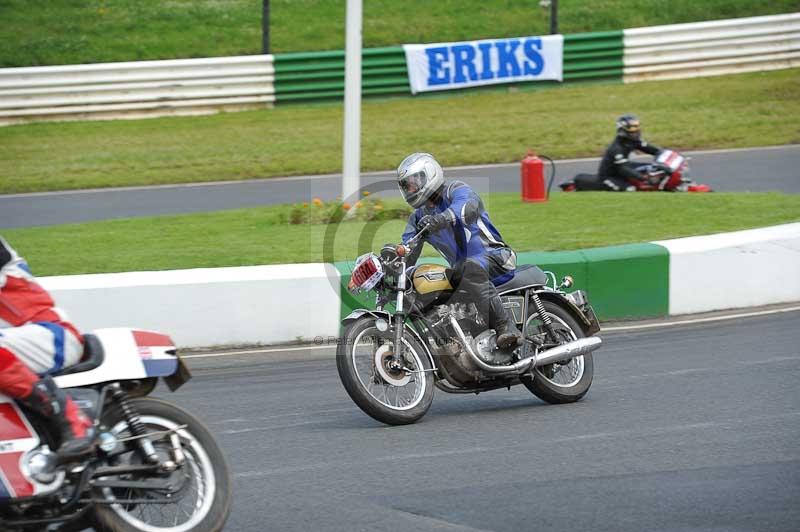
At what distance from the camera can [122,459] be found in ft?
18.2

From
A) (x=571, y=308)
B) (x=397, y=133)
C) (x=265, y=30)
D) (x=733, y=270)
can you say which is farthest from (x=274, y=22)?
(x=571, y=308)

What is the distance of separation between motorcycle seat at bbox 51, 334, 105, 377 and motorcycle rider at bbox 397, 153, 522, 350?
285 cm

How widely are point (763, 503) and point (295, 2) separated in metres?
27.3

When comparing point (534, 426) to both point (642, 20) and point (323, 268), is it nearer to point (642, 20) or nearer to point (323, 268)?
point (323, 268)

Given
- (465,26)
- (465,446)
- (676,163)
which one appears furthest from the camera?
(465,26)

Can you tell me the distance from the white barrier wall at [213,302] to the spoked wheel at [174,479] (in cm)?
463

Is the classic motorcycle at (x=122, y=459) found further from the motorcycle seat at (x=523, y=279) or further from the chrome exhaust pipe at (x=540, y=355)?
the motorcycle seat at (x=523, y=279)

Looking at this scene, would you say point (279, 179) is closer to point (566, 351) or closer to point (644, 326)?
point (644, 326)

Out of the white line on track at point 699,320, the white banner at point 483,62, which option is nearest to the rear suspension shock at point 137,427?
the white line on track at point 699,320

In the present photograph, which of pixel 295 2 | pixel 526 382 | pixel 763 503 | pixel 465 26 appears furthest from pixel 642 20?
pixel 763 503

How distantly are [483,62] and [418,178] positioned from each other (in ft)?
62.0

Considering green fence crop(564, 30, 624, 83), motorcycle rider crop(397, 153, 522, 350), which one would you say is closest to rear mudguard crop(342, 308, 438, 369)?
motorcycle rider crop(397, 153, 522, 350)

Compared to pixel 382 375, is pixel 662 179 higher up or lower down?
higher up

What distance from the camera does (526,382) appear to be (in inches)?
332
